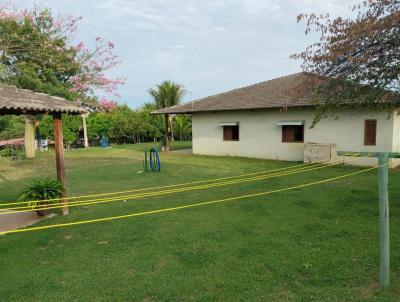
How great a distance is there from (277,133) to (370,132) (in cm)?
438

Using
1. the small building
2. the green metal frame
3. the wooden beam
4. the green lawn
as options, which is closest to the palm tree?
the small building

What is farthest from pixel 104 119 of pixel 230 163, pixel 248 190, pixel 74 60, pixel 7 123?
pixel 248 190

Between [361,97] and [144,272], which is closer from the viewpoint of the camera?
[144,272]

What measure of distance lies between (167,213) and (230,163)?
370 inches

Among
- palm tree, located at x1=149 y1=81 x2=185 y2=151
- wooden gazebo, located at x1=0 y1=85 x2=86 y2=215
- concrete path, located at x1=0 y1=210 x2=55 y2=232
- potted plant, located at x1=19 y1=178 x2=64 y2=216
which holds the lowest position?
concrete path, located at x1=0 y1=210 x2=55 y2=232

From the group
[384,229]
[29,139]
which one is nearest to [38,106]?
[384,229]

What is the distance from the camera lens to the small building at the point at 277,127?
14.7 m

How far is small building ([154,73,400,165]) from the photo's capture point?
48.3 feet

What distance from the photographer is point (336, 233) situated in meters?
5.89

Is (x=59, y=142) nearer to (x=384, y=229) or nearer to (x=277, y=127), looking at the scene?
(x=384, y=229)

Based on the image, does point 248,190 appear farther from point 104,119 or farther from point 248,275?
point 104,119

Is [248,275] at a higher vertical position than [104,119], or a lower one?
lower

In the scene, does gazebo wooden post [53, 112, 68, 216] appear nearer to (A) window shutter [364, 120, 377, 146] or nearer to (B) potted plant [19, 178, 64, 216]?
(B) potted plant [19, 178, 64, 216]

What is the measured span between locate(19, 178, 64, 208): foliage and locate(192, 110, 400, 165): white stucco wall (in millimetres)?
10053
